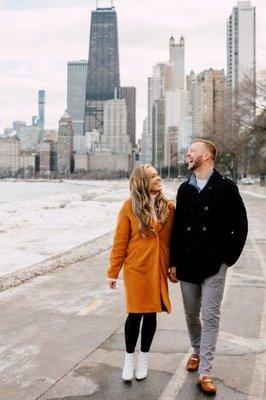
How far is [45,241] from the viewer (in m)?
14.9

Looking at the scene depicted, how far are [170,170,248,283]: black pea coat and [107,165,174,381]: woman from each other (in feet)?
0.63

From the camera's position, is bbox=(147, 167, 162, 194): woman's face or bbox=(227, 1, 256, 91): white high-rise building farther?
bbox=(227, 1, 256, 91): white high-rise building

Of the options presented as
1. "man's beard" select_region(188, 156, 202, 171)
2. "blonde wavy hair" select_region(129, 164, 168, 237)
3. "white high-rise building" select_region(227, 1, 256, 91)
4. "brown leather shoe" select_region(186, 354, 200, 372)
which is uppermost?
"white high-rise building" select_region(227, 1, 256, 91)

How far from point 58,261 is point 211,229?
278 inches

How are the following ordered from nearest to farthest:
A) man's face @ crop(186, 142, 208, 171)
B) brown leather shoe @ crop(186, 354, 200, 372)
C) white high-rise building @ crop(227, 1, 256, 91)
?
man's face @ crop(186, 142, 208, 171) < brown leather shoe @ crop(186, 354, 200, 372) < white high-rise building @ crop(227, 1, 256, 91)

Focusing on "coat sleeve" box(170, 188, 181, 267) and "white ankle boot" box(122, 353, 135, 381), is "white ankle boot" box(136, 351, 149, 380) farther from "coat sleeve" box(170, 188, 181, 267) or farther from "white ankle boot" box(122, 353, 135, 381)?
"coat sleeve" box(170, 188, 181, 267)

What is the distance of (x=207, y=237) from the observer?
4434 mm

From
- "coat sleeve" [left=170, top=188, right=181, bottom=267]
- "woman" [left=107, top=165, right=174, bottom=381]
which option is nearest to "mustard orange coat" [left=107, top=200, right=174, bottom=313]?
"woman" [left=107, top=165, right=174, bottom=381]

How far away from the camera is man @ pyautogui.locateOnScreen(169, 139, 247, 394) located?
4.44 metres

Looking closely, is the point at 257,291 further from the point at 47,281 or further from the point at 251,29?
the point at 251,29

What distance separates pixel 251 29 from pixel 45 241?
18311 cm

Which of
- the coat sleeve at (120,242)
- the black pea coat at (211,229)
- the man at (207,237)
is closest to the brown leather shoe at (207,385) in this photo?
the man at (207,237)

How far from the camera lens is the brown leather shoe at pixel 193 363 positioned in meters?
4.86

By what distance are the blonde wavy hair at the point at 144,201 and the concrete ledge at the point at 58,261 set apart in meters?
4.59
